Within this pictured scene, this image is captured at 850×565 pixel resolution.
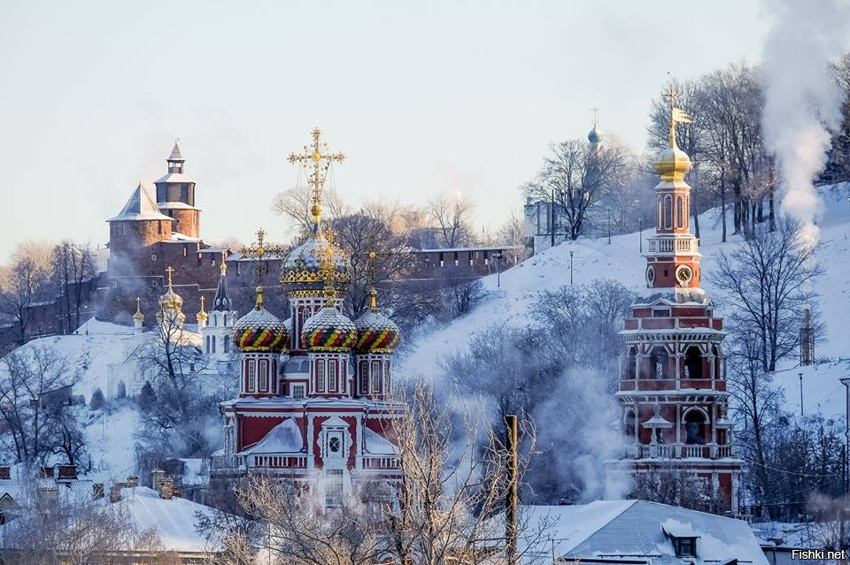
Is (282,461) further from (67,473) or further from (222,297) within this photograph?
(222,297)

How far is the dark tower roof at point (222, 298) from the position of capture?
3497 inches

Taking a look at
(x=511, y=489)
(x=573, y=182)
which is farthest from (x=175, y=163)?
(x=511, y=489)

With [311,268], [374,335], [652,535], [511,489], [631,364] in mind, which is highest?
[311,268]

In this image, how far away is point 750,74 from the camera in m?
78.7

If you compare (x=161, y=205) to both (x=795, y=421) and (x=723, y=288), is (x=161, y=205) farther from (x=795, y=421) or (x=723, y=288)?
(x=795, y=421)

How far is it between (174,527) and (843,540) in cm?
1031

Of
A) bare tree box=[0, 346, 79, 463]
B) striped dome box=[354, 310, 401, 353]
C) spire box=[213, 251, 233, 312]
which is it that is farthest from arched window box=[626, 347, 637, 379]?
spire box=[213, 251, 233, 312]

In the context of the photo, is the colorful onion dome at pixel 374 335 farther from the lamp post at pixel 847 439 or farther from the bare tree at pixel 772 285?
the bare tree at pixel 772 285

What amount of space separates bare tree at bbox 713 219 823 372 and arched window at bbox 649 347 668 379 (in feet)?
33.0

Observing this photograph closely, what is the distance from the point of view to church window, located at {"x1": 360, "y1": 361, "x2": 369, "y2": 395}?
185ft

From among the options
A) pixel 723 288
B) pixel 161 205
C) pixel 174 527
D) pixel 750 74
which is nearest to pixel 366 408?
pixel 174 527

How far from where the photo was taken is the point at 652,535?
44.2 metres

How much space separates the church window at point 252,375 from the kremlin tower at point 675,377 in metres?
6.58

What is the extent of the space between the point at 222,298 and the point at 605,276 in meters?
15.8
